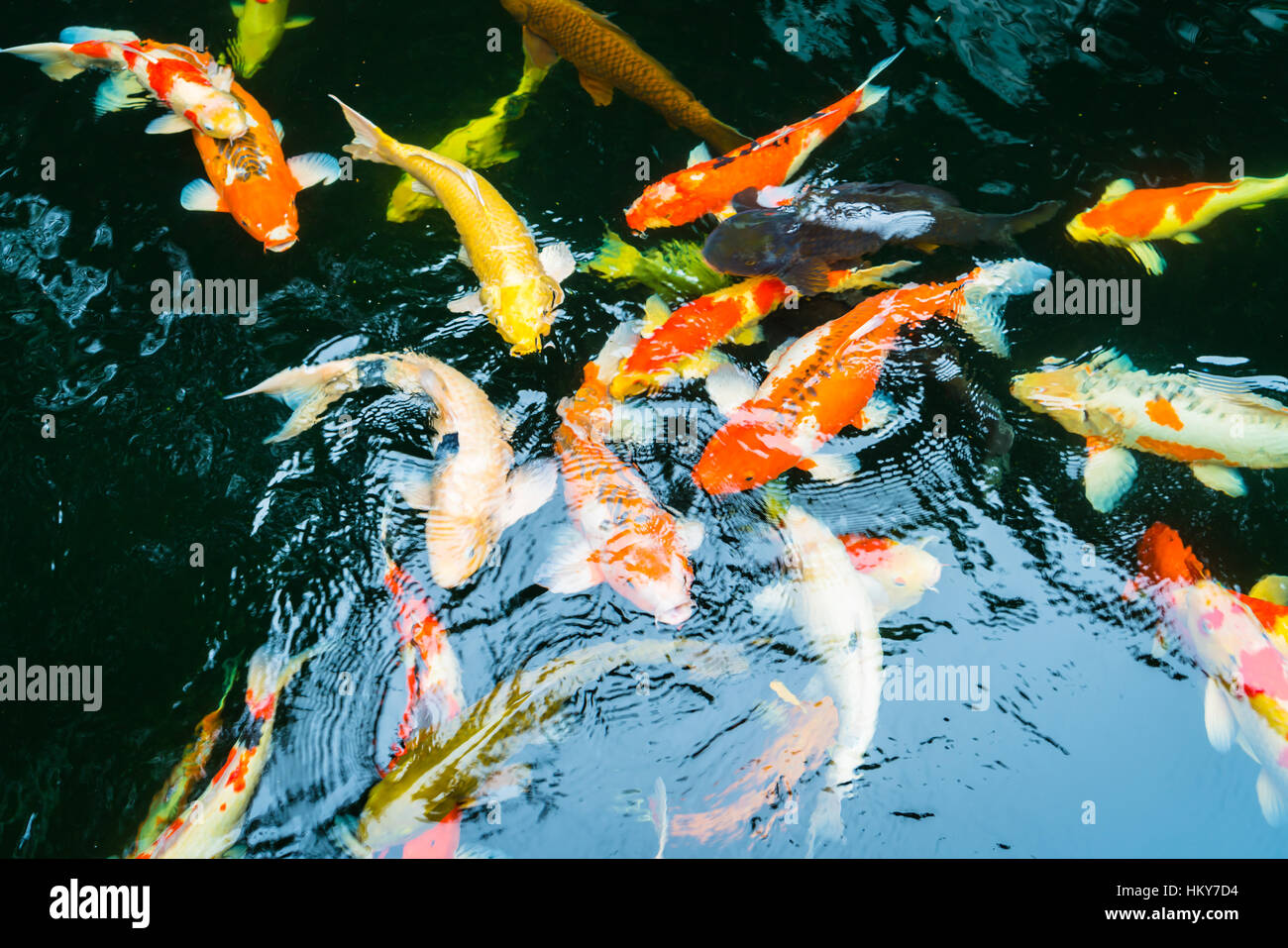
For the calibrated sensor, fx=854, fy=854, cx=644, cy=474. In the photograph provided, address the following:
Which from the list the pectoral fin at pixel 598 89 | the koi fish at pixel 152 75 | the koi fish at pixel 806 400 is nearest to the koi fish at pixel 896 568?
the koi fish at pixel 806 400

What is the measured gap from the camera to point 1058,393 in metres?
4.03

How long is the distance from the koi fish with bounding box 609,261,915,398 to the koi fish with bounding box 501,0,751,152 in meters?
1.08

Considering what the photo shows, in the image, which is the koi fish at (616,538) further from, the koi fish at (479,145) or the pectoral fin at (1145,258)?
the pectoral fin at (1145,258)

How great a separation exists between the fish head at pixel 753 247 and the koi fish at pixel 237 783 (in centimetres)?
255

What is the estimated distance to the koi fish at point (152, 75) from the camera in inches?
174

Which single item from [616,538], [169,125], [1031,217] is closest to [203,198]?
[169,125]

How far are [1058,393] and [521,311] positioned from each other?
8.40ft

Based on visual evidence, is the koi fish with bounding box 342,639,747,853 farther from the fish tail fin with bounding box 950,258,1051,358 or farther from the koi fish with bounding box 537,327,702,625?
the fish tail fin with bounding box 950,258,1051,358

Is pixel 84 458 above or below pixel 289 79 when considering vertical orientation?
below

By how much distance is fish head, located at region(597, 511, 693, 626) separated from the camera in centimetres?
349
